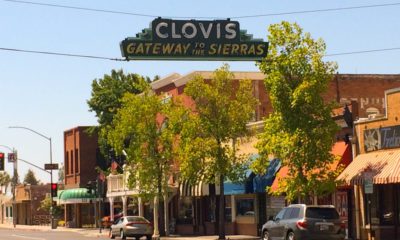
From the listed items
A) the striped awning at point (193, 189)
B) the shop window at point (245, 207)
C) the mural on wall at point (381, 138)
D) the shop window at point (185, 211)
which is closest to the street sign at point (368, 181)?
the mural on wall at point (381, 138)

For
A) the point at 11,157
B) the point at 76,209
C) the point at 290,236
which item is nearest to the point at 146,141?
the point at 290,236

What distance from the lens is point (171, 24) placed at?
30.0 m

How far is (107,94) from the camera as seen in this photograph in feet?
248

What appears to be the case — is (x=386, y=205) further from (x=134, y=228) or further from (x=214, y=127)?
(x=134, y=228)

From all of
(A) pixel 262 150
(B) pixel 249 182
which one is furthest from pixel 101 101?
(A) pixel 262 150

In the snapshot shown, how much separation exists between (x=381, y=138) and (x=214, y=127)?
9.37m

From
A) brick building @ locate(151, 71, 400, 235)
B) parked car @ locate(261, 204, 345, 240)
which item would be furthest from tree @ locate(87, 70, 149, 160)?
parked car @ locate(261, 204, 345, 240)

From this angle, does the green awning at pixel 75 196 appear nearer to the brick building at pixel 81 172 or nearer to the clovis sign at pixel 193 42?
the brick building at pixel 81 172

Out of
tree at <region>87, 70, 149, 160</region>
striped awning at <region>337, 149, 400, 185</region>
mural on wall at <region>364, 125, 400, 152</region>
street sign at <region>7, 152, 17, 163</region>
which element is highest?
tree at <region>87, 70, 149, 160</region>

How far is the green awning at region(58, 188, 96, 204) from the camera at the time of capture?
7494 cm

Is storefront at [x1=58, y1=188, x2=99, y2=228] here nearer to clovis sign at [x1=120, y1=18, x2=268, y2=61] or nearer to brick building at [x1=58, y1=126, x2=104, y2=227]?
brick building at [x1=58, y1=126, x2=104, y2=227]

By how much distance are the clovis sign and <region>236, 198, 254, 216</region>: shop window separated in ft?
42.4

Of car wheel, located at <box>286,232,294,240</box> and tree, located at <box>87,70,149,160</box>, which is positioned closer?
car wheel, located at <box>286,232,294,240</box>

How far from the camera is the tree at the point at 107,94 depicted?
74875mm
